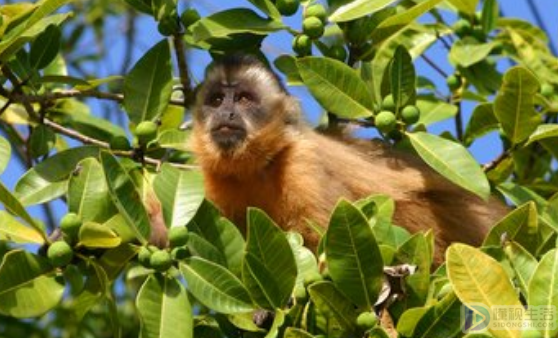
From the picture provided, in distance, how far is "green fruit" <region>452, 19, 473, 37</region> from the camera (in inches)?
240

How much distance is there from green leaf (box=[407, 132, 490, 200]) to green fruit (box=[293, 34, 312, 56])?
2.05 ft

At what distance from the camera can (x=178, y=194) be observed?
14.8 feet

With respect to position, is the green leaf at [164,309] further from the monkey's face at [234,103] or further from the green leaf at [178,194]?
the monkey's face at [234,103]

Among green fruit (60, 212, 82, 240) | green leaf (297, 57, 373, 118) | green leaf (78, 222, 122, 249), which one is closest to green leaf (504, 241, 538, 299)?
green leaf (297, 57, 373, 118)

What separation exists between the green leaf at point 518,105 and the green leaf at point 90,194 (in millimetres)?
1628

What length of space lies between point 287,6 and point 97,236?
4.93 ft

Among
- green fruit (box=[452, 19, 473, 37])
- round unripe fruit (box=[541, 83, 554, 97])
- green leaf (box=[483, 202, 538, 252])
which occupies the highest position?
green fruit (box=[452, 19, 473, 37])

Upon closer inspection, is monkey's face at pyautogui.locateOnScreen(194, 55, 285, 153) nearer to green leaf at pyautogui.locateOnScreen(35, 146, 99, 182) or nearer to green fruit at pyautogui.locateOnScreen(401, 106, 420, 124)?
green leaf at pyautogui.locateOnScreen(35, 146, 99, 182)

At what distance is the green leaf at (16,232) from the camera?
14.4 feet

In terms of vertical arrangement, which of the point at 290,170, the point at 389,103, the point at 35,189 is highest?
the point at 389,103


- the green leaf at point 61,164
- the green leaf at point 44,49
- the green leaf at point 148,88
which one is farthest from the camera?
the green leaf at point 44,49

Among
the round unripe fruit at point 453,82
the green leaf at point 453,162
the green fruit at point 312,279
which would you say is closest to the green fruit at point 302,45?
the green leaf at point 453,162

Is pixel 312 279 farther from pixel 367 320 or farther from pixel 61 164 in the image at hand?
pixel 61 164

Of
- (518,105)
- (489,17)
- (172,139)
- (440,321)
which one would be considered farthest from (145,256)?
(489,17)
